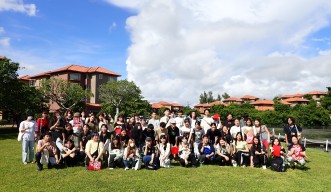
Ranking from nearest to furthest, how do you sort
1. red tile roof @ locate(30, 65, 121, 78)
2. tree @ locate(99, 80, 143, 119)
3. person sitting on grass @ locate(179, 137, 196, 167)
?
person sitting on grass @ locate(179, 137, 196, 167) < tree @ locate(99, 80, 143, 119) < red tile roof @ locate(30, 65, 121, 78)

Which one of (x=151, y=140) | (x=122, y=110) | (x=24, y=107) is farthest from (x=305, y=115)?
(x=151, y=140)

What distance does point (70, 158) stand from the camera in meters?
9.65

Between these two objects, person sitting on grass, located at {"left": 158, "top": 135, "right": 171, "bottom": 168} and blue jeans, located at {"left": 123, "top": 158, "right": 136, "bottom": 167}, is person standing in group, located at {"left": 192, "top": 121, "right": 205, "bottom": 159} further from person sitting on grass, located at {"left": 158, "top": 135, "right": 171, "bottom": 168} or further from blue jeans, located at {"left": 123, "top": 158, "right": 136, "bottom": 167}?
blue jeans, located at {"left": 123, "top": 158, "right": 136, "bottom": 167}

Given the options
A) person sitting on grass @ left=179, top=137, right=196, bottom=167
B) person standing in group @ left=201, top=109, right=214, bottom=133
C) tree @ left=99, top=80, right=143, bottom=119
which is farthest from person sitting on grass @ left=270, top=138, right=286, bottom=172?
tree @ left=99, top=80, right=143, bottom=119

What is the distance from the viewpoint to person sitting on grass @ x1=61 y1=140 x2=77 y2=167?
31.3 feet

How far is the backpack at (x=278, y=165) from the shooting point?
967 cm

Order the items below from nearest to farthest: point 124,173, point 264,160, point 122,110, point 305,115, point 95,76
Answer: point 124,173 < point 264,160 < point 122,110 < point 305,115 < point 95,76

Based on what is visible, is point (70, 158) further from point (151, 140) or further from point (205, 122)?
point (205, 122)

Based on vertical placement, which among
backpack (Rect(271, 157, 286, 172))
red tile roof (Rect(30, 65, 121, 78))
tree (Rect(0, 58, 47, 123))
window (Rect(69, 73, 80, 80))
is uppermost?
red tile roof (Rect(30, 65, 121, 78))

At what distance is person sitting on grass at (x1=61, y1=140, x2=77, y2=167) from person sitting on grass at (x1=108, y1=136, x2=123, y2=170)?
122 centimetres

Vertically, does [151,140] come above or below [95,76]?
below

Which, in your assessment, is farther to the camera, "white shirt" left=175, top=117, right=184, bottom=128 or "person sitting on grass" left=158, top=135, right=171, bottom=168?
→ "white shirt" left=175, top=117, right=184, bottom=128

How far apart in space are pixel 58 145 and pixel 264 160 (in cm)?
741

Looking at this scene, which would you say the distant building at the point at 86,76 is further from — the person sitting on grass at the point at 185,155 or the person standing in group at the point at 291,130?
the person standing in group at the point at 291,130
